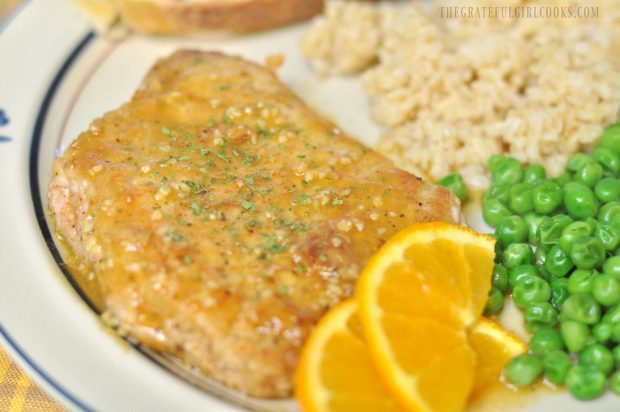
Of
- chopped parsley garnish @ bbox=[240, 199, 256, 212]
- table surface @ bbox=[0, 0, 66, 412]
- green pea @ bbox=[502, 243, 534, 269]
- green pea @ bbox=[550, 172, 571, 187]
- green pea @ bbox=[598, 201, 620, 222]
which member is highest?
chopped parsley garnish @ bbox=[240, 199, 256, 212]

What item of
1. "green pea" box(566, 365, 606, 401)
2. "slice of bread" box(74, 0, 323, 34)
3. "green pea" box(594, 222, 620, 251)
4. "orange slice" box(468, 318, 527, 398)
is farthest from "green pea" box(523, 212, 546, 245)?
"slice of bread" box(74, 0, 323, 34)

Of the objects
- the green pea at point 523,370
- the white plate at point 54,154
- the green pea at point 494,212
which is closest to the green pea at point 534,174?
the green pea at point 494,212

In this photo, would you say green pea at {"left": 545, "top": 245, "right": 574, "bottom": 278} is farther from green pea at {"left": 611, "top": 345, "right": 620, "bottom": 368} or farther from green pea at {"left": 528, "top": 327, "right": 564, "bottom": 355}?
green pea at {"left": 611, "top": 345, "right": 620, "bottom": 368}

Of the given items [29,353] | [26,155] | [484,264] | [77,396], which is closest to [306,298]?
[484,264]

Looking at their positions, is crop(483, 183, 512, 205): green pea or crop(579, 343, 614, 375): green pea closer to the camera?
crop(579, 343, 614, 375): green pea

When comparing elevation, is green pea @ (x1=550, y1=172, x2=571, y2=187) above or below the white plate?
below

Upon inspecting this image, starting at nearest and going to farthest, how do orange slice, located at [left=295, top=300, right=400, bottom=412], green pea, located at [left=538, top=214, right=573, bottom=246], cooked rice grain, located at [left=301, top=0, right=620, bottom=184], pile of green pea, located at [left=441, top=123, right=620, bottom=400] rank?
orange slice, located at [left=295, top=300, right=400, bottom=412] < pile of green pea, located at [left=441, top=123, right=620, bottom=400] < green pea, located at [left=538, top=214, right=573, bottom=246] < cooked rice grain, located at [left=301, top=0, right=620, bottom=184]
